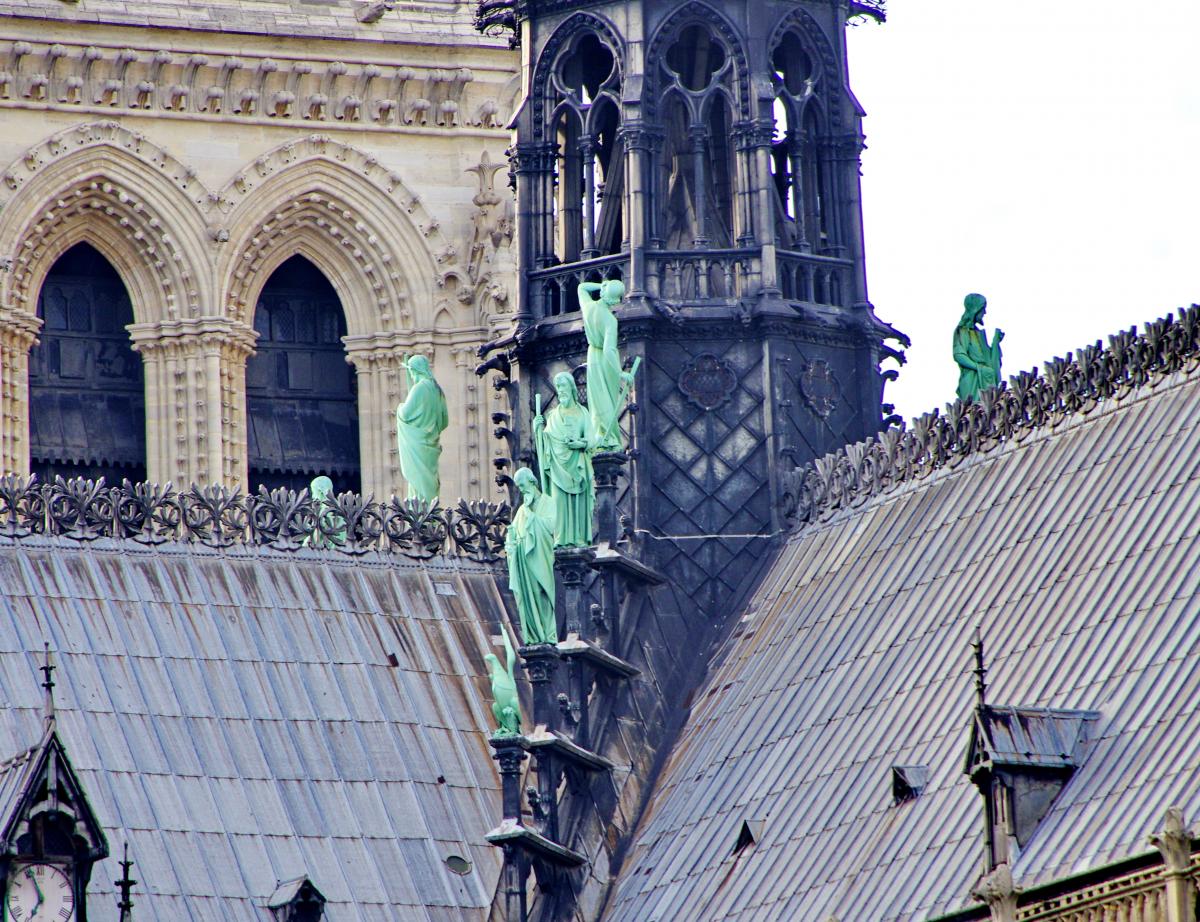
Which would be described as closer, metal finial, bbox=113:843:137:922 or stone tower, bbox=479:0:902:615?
metal finial, bbox=113:843:137:922

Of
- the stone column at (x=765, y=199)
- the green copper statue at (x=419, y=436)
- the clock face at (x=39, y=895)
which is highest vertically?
the stone column at (x=765, y=199)

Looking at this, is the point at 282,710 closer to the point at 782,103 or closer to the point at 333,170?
the point at 782,103

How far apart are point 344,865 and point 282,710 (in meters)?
2.05

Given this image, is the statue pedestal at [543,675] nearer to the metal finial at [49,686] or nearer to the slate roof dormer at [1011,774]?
the metal finial at [49,686]

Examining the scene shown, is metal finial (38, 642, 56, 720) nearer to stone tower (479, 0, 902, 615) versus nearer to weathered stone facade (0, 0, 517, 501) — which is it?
stone tower (479, 0, 902, 615)

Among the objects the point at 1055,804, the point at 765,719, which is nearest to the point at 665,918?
the point at 765,719

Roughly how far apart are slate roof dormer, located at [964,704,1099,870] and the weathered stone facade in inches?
1169

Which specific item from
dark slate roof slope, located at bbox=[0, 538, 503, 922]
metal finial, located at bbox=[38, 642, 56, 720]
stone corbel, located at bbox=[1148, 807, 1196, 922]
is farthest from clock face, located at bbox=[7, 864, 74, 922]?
stone corbel, located at bbox=[1148, 807, 1196, 922]

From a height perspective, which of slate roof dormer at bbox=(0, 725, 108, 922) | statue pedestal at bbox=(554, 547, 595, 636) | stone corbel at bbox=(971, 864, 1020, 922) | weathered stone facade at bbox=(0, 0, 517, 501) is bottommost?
stone corbel at bbox=(971, 864, 1020, 922)

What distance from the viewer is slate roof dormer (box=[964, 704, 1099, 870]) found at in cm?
5447

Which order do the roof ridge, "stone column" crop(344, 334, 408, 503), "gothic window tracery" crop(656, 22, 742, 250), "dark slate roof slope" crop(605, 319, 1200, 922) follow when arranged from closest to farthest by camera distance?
"dark slate roof slope" crop(605, 319, 1200, 922) → the roof ridge → "gothic window tracery" crop(656, 22, 742, 250) → "stone column" crop(344, 334, 408, 503)

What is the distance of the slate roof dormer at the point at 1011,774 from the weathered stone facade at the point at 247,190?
29692 millimetres

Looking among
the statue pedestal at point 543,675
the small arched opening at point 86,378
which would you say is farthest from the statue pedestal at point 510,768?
the small arched opening at point 86,378

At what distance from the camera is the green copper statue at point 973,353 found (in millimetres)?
64438
